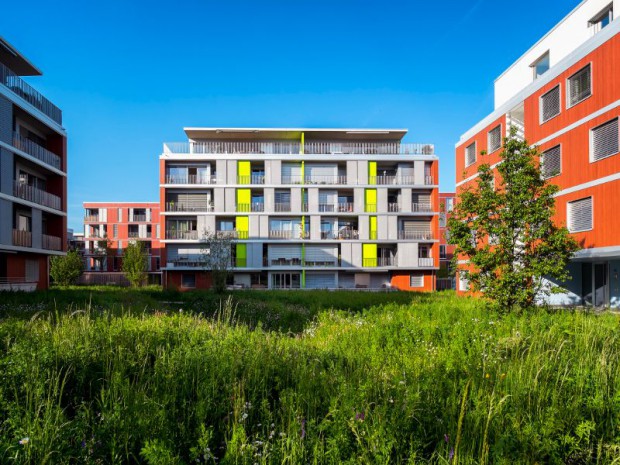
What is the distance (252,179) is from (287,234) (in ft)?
21.8

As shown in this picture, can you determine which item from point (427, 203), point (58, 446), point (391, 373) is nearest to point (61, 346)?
point (58, 446)

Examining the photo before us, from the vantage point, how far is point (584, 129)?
1708cm

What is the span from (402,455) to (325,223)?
3339cm

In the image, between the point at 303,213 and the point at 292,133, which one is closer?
the point at 303,213

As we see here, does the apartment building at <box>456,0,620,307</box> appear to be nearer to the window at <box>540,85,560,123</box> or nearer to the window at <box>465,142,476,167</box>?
the window at <box>540,85,560,123</box>

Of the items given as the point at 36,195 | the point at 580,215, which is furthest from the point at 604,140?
the point at 36,195

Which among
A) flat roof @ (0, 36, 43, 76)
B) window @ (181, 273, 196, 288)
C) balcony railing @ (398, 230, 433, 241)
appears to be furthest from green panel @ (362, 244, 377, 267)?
flat roof @ (0, 36, 43, 76)

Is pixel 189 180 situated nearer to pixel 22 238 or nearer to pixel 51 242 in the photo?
pixel 51 242

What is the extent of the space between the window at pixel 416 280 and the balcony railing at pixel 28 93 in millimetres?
33328

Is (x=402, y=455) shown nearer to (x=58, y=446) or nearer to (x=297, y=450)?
(x=297, y=450)

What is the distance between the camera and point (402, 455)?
315 centimetres

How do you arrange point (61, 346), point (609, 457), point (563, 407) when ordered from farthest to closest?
point (61, 346) → point (563, 407) → point (609, 457)

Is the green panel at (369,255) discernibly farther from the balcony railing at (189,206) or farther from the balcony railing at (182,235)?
the balcony railing at (182,235)

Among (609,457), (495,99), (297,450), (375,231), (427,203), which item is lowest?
(609,457)
